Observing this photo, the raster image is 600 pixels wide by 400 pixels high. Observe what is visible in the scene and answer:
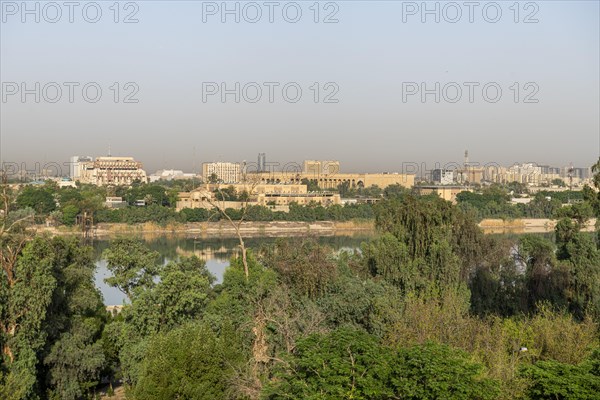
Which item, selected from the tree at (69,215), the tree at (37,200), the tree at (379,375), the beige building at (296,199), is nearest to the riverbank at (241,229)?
the tree at (69,215)

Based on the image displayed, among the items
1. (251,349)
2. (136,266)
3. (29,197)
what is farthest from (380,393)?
(29,197)

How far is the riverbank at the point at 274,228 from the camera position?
27.7 m

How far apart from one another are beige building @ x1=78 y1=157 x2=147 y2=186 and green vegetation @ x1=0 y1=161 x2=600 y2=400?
46191 mm

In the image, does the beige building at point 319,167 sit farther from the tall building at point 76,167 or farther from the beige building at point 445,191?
the tall building at point 76,167

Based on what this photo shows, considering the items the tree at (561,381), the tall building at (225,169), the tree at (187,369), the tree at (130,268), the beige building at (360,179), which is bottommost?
the tree at (187,369)

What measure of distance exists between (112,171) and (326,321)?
5117 centimetres

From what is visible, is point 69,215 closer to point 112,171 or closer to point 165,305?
point 165,305

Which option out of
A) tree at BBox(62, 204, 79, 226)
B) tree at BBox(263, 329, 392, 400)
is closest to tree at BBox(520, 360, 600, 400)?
tree at BBox(263, 329, 392, 400)

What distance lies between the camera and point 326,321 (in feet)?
22.2

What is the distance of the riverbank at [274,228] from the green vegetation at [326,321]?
713 inches

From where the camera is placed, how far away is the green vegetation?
4.18 meters

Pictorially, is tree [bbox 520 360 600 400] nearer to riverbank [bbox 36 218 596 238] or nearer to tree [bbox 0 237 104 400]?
tree [bbox 0 237 104 400]

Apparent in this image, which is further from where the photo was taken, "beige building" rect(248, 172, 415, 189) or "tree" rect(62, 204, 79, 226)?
"beige building" rect(248, 172, 415, 189)

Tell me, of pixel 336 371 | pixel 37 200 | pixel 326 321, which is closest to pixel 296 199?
pixel 37 200
